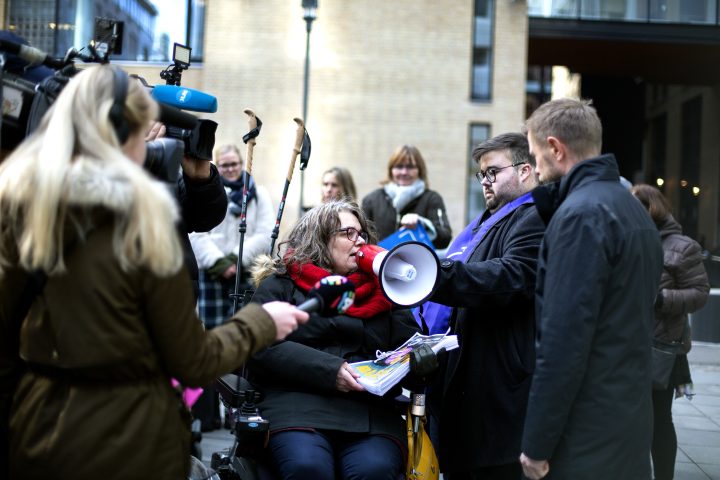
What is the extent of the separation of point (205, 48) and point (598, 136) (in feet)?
44.3

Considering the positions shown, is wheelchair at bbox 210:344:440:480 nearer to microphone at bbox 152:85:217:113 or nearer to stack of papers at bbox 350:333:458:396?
stack of papers at bbox 350:333:458:396

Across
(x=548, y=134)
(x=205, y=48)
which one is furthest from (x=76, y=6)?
(x=548, y=134)

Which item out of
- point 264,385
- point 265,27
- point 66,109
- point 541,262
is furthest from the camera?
point 265,27

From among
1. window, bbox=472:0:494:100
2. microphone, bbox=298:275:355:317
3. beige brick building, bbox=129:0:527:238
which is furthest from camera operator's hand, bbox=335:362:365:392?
window, bbox=472:0:494:100

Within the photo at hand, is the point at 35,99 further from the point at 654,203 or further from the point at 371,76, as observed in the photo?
the point at 371,76

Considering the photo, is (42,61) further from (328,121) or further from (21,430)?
(328,121)

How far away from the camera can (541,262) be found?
3008 millimetres

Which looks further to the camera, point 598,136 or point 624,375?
point 598,136

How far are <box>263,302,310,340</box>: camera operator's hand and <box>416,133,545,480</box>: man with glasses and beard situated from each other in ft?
3.39

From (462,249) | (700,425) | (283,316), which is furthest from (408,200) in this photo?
(283,316)

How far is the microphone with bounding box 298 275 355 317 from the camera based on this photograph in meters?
2.69

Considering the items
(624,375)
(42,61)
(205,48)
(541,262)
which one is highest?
(205,48)

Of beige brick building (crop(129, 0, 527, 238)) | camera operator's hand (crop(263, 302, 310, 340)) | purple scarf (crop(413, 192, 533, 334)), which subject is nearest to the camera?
camera operator's hand (crop(263, 302, 310, 340))

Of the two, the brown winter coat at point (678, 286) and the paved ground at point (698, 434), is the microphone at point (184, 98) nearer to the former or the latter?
the paved ground at point (698, 434)
